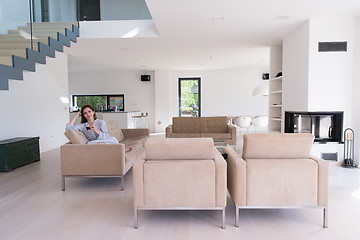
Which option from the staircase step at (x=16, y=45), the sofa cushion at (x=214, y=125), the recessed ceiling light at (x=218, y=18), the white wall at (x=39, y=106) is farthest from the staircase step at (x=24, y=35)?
the sofa cushion at (x=214, y=125)

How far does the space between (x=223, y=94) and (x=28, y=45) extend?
787cm

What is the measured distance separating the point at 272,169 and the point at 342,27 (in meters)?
3.72

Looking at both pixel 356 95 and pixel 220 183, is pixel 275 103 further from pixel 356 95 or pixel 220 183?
pixel 220 183

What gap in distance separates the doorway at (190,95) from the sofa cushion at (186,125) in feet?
13.7

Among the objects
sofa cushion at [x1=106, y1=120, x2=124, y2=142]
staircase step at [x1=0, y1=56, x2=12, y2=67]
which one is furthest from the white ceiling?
staircase step at [x1=0, y1=56, x2=12, y2=67]

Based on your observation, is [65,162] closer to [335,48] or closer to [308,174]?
[308,174]

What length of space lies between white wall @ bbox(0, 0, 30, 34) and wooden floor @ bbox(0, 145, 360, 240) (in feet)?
8.80

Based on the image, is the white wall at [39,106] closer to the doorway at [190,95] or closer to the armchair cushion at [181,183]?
the armchair cushion at [181,183]

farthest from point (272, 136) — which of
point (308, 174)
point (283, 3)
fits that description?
point (283, 3)

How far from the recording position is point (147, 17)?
18.4ft

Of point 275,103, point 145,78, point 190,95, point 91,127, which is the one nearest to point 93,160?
point 91,127

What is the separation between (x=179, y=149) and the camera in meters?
2.38

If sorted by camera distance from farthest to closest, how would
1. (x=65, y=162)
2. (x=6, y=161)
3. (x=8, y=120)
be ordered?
1. (x=8, y=120)
2. (x=6, y=161)
3. (x=65, y=162)

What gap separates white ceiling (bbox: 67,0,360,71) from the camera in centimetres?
403
